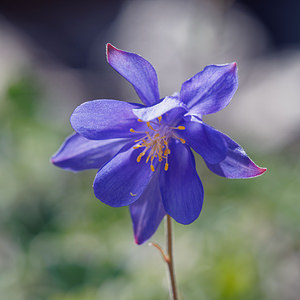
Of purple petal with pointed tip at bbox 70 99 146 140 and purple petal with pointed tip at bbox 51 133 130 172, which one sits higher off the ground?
purple petal with pointed tip at bbox 70 99 146 140

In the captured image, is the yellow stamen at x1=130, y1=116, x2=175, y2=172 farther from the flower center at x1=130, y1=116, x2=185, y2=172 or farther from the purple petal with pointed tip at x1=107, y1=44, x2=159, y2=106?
the purple petal with pointed tip at x1=107, y1=44, x2=159, y2=106

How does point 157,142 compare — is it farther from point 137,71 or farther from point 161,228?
point 161,228

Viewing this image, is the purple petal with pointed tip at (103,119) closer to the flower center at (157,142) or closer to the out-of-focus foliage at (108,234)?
the flower center at (157,142)

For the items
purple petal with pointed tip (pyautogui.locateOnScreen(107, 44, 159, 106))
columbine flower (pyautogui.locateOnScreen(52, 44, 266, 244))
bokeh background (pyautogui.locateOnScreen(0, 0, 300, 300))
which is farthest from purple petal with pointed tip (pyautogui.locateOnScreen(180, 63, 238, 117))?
bokeh background (pyautogui.locateOnScreen(0, 0, 300, 300))

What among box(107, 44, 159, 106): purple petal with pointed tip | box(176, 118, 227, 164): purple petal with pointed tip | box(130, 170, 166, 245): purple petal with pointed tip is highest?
box(107, 44, 159, 106): purple petal with pointed tip

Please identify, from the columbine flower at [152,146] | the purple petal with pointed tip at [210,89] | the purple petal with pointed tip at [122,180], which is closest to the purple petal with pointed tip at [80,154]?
the columbine flower at [152,146]

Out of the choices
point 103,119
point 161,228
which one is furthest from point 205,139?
point 161,228
